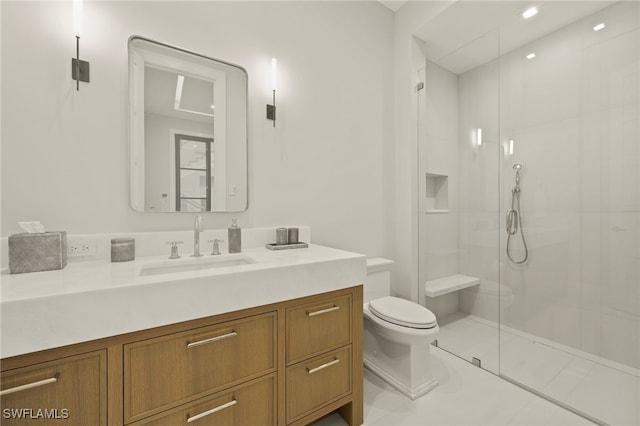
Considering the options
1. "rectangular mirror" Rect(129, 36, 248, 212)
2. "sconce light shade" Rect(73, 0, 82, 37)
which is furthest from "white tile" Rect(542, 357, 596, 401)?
"sconce light shade" Rect(73, 0, 82, 37)

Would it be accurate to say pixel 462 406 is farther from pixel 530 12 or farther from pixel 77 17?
pixel 77 17

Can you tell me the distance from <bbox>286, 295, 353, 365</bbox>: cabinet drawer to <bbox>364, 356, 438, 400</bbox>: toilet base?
2.10ft

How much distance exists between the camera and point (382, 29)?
228 cm

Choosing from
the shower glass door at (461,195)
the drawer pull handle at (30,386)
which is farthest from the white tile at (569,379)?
the drawer pull handle at (30,386)

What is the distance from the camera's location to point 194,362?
0.93 metres

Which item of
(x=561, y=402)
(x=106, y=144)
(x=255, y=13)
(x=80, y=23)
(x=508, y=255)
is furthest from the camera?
(x=508, y=255)

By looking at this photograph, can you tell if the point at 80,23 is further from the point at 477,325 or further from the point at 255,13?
the point at 477,325

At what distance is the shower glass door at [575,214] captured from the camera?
160 cm

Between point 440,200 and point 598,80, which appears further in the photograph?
point 440,200

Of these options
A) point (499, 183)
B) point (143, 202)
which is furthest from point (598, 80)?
point (143, 202)

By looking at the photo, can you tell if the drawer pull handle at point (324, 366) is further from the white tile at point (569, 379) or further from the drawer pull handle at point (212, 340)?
the white tile at point (569, 379)

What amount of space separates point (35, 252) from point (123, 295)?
54 centimetres

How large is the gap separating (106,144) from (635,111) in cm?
283

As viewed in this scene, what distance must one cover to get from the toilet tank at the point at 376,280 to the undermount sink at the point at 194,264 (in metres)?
0.94
